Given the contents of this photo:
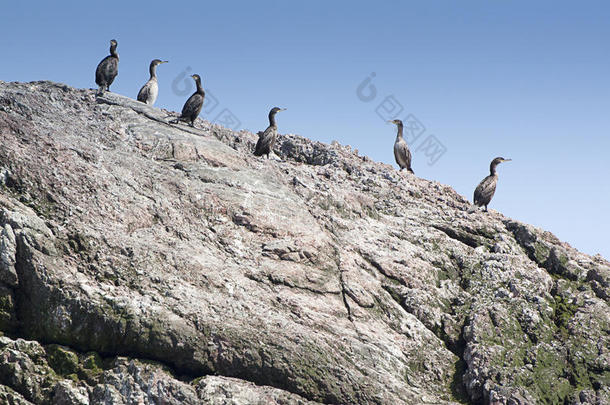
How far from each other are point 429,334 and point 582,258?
6.36 m

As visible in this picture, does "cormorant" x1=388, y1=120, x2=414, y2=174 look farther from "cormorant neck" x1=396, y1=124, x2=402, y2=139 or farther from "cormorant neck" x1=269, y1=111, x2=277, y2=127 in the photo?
"cormorant neck" x1=269, y1=111, x2=277, y2=127

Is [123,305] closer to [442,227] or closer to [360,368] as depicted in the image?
[360,368]

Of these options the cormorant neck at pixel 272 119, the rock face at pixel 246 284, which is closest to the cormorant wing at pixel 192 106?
the rock face at pixel 246 284

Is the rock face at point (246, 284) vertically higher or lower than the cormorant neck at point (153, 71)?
lower

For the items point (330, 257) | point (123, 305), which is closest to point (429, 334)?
point (330, 257)

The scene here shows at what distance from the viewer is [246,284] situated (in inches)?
477

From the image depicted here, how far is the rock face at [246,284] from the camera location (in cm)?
1030

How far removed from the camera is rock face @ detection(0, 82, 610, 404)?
10297 millimetres

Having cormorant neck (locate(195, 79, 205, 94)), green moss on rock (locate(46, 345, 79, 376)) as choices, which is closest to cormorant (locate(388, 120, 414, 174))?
cormorant neck (locate(195, 79, 205, 94))

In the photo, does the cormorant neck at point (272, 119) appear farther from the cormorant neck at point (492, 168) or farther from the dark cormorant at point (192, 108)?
the cormorant neck at point (492, 168)

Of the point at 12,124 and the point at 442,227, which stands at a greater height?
the point at 442,227

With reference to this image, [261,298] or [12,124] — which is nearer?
[261,298]

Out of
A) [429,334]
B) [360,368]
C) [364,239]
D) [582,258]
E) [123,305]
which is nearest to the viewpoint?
[123,305]

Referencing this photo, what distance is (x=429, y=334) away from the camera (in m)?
13.5
